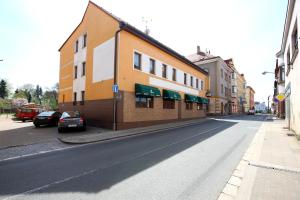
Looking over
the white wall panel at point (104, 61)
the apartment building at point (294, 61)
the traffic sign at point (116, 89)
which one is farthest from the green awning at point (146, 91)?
the apartment building at point (294, 61)

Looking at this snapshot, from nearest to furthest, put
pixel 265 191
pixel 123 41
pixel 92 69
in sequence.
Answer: pixel 265 191
pixel 123 41
pixel 92 69

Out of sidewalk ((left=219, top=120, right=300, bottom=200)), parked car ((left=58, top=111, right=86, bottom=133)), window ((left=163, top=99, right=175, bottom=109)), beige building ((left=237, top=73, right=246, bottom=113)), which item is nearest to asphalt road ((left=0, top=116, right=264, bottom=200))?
sidewalk ((left=219, top=120, right=300, bottom=200))

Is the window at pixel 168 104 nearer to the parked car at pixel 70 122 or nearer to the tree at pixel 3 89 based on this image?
the parked car at pixel 70 122

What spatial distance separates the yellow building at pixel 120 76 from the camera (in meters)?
14.7

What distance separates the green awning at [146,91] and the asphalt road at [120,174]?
8.25 metres

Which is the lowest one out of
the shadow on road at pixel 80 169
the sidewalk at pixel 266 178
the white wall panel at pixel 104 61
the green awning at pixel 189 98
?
the shadow on road at pixel 80 169

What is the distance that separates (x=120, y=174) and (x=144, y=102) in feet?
38.5

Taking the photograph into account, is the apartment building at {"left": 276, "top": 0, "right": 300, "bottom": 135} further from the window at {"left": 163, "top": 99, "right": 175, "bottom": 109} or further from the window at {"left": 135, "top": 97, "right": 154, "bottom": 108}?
the window at {"left": 135, "top": 97, "right": 154, "bottom": 108}

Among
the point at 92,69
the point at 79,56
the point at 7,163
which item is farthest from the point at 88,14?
the point at 7,163

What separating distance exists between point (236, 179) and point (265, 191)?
2.69 feet

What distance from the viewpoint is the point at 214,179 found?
460 centimetres

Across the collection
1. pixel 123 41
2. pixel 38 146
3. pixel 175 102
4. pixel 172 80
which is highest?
pixel 123 41

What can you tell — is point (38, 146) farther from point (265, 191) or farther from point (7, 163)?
point (265, 191)

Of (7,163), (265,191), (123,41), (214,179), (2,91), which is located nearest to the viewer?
(265,191)
